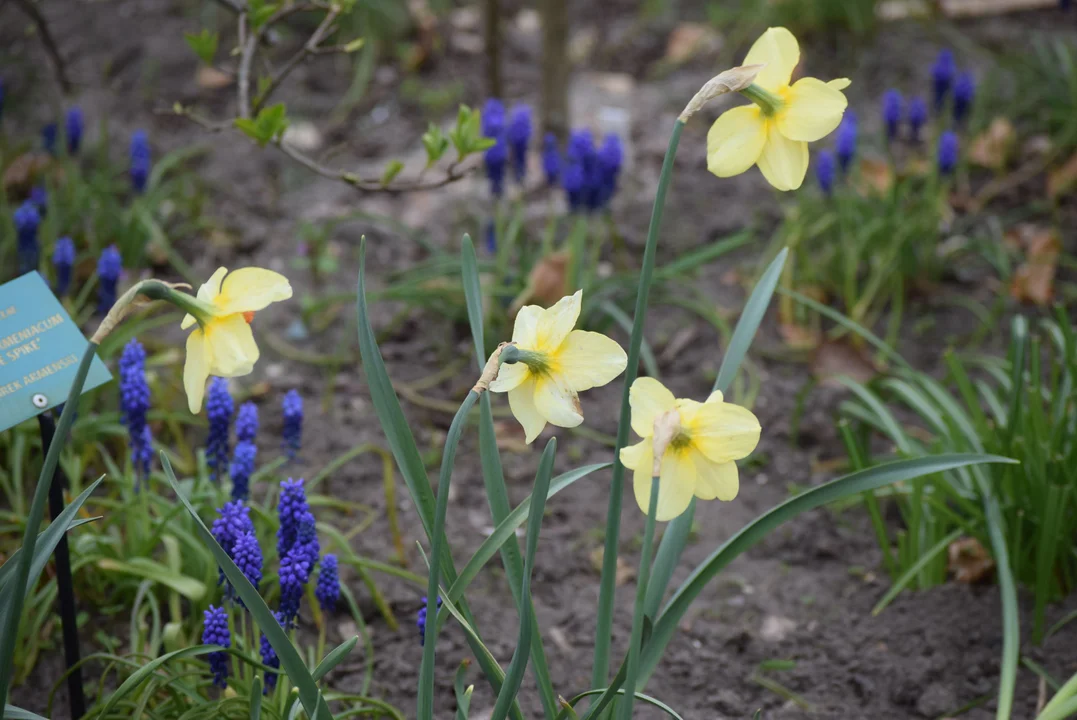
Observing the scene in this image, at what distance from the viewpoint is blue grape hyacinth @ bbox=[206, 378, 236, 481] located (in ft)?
6.04

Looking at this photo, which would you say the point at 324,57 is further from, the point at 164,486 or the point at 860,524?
the point at 860,524

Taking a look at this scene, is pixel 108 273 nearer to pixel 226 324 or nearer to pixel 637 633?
pixel 226 324

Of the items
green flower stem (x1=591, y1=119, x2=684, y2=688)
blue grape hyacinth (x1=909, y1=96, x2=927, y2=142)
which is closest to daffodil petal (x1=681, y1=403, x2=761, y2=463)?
green flower stem (x1=591, y1=119, x2=684, y2=688)

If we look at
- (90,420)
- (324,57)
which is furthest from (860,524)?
A: (324,57)

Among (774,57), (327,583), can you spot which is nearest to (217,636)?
(327,583)

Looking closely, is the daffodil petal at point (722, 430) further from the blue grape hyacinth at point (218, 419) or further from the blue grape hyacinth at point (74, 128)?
the blue grape hyacinth at point (74, 128)

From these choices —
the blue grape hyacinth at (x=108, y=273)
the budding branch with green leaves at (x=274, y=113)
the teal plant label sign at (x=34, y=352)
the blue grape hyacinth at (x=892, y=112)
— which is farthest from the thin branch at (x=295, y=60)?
the blue grape hyacinth at (x=892, y=112)

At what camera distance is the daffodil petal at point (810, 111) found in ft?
3.98

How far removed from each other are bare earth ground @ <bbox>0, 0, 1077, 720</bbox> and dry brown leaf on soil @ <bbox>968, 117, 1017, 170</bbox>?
63cm

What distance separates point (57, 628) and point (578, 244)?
1.64 m

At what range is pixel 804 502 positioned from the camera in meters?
1.40

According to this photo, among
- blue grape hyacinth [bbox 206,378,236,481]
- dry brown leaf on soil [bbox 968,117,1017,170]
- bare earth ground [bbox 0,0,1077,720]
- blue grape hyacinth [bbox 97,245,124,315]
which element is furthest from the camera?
dry brown leaf on soil [bbox 968,117,1017,170]

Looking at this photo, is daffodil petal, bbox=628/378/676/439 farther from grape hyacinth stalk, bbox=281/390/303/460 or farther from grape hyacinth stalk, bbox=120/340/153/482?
grape hyacinth stalk, bbox=120/340/153/482

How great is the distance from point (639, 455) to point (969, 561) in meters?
1.30
